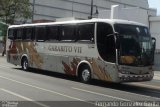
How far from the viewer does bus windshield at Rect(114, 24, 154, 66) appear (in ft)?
62.3

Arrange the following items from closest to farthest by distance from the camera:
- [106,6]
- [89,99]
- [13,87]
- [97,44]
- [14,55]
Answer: [89,99] < [13,87] < [97,44] < [14,55] < [106,6]

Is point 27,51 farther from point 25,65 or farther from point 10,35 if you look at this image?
point 10,35

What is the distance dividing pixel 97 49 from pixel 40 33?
251 inches

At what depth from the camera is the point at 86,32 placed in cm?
2120

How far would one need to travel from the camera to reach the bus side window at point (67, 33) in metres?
22.3

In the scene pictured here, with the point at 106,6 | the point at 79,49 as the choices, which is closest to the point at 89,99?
the point at 79,49

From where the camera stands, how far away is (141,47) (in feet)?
63.9

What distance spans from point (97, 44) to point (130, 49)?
180cm

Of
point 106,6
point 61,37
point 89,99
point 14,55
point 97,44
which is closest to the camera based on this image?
point 89,99

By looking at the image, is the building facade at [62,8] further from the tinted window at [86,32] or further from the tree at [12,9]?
the tinted window at [86,32]

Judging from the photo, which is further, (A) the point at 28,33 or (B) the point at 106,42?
(A) the point at 28,33

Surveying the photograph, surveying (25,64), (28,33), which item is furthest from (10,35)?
(25,64)

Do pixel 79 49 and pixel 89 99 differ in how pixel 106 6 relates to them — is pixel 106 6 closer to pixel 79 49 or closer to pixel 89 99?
pixel 79 49

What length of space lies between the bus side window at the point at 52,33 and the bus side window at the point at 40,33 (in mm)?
523
